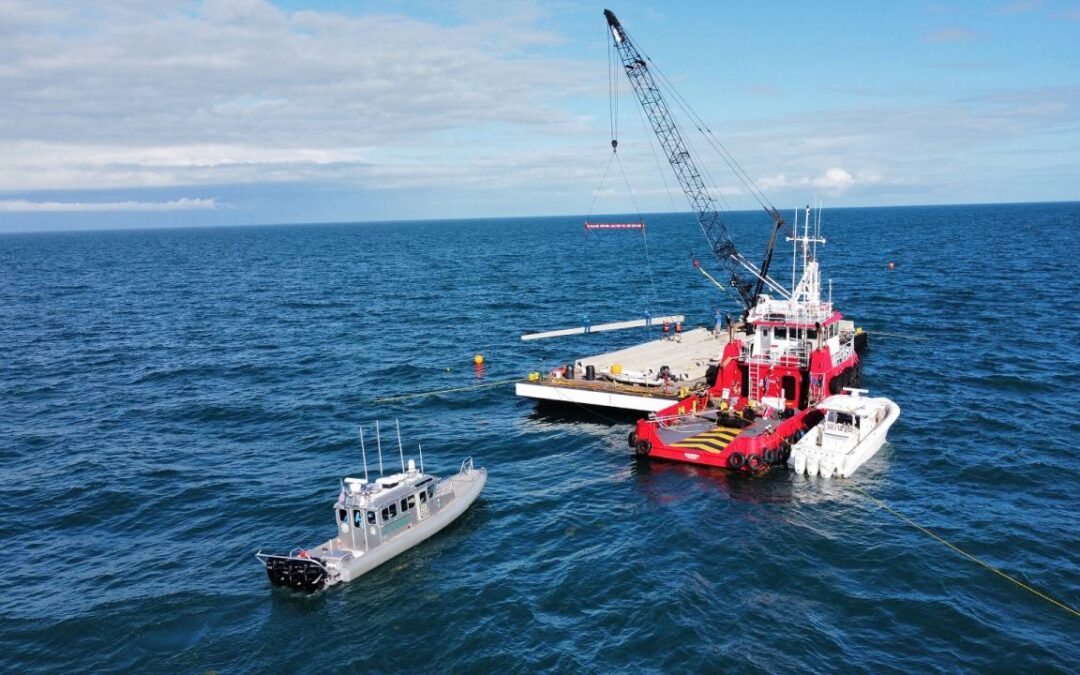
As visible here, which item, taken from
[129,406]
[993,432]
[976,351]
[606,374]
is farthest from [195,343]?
[976,351]

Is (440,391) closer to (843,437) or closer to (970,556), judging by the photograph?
(843,437)

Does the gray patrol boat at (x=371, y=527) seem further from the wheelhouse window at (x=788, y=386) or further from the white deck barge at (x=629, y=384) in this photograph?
the wheelhouse window at (x=788, y=386)

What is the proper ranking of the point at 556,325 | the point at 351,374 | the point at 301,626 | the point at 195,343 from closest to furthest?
the point at 301,626
the point at 351,374
the point at 195,343
the point at 556,325

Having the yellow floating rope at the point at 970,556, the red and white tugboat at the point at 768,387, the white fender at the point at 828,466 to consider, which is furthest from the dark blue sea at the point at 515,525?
the red and white tugboat at the point at 768,387

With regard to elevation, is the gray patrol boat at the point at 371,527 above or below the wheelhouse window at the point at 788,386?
below

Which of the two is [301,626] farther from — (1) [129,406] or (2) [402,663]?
(1) [129,406]

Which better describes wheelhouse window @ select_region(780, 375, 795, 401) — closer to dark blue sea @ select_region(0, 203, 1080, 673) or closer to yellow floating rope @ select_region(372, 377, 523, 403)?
dark blue sea @ select_region(0, 203, 1080, 673)

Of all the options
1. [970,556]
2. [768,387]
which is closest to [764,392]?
[768,387]
